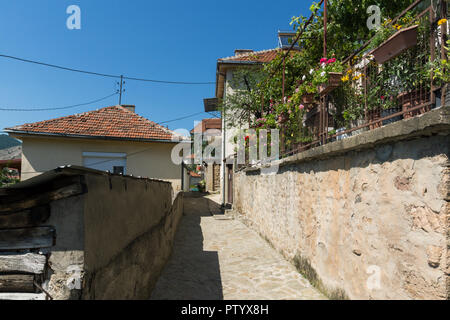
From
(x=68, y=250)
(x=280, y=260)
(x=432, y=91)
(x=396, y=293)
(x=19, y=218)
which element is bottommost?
(x=280, y=260)

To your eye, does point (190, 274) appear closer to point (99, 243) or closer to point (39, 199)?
point (99, 243)

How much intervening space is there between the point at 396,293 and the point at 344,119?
6.93 ft

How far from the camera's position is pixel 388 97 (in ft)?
10.3

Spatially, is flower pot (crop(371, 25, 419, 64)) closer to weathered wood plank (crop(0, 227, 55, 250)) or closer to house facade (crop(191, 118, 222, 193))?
weathered wood plank (crop(0, 227, 55, 250))

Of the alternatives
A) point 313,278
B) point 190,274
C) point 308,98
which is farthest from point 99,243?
point 308,98

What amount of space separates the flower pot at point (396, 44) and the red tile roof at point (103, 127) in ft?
31.7

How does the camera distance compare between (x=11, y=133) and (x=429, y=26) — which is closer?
(x=429, y=26)

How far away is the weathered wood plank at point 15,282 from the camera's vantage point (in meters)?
1.76

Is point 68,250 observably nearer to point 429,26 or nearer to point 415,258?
point 415,258

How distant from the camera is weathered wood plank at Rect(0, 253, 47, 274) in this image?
1.77 metres

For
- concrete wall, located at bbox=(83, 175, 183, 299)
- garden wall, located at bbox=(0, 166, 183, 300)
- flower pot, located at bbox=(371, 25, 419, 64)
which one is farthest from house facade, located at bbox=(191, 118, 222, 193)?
garden wall, located at bbox=(0, 166, 183, 300)

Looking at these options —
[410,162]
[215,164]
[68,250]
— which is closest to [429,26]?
[410,162]

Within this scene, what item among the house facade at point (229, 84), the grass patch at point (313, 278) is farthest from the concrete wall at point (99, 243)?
the house facade at point (229, 84)
